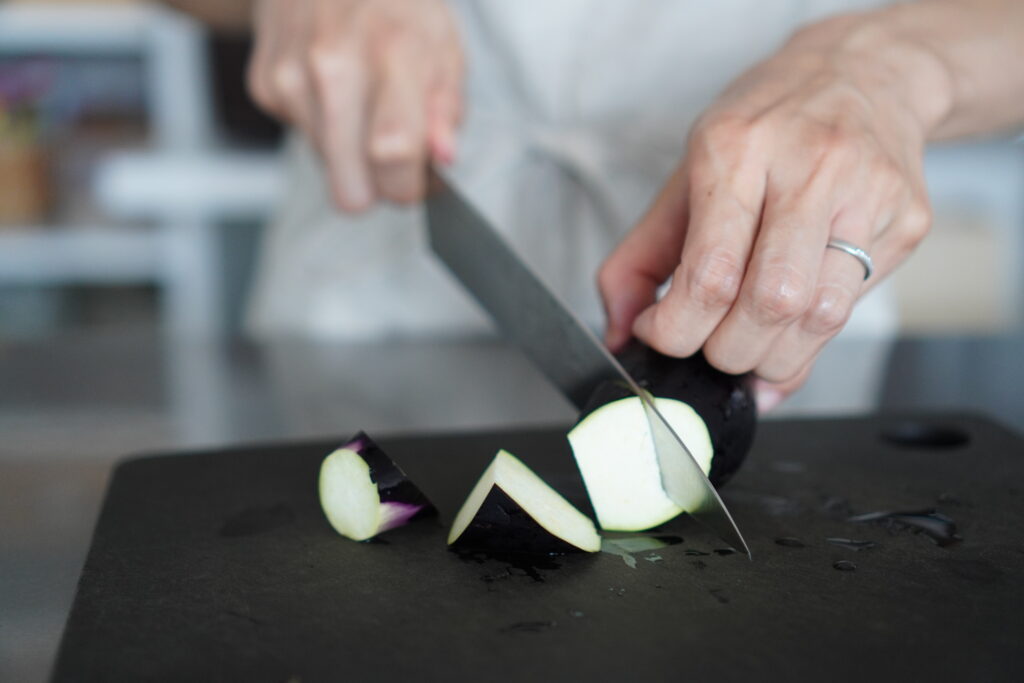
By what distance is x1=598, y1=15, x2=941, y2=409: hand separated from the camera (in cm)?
88

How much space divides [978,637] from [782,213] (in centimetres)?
37

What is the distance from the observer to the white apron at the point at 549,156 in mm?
1652

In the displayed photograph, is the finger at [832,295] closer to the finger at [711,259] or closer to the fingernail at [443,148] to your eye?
the finger at [711,259]

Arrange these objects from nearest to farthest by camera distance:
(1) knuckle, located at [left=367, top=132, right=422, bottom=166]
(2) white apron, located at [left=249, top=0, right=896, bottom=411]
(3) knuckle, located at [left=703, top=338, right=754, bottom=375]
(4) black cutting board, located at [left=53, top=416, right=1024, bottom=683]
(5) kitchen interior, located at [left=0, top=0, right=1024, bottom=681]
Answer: (4) black cutting board, located at [left=53, top=416, right=1024, bottom=683] → (3) knuckle, located at [left=703, top=338, right=754, bottom=375] → (1) knuckle, located at [left=367, top=132, right=422, bottom=166] → (5) kitchen interior, located at [left=0, top=0, right=1024, bottom=681] → (2) white apron, located at [left=249, top=0, right=896, bottom=411]

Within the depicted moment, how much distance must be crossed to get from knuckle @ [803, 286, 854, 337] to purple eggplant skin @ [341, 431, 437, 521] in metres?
0.38

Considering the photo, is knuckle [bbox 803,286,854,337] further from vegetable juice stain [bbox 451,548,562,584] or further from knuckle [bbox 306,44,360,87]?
knuckle [bbox 306,44,360,87]

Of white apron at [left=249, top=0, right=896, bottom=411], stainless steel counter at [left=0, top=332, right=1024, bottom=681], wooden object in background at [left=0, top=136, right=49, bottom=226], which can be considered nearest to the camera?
stainless steel counter at [left=0, top=332, right=1024, bottom=681]

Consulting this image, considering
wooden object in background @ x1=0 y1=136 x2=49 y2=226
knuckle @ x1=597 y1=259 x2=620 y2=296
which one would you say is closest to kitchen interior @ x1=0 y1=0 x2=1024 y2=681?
wooden object in background @ x1=0 y1=136 x2=49 y2=226

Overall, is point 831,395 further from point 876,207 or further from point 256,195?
point 256,195

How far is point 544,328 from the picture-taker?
1095 mm

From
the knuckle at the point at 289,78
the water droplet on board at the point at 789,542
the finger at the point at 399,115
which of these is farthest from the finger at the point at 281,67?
the water droplet on board at the point at 789,542

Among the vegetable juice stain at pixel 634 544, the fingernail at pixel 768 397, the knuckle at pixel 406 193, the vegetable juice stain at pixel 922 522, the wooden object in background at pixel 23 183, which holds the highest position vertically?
the knuckle at pixel 406 193

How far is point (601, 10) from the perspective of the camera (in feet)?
5.48

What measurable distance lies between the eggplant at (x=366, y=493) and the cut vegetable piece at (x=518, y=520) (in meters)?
0.06
